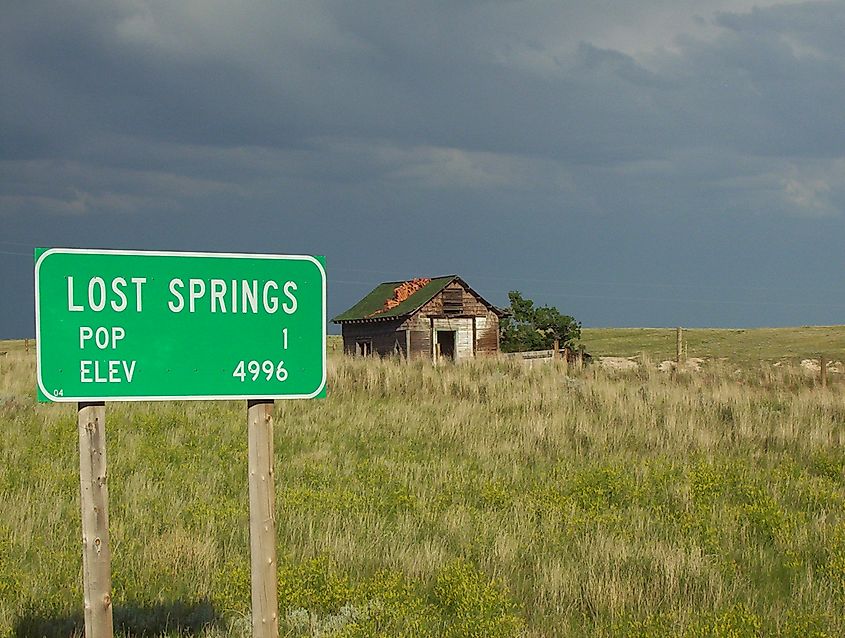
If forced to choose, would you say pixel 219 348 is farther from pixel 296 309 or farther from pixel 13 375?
pixel 13 375

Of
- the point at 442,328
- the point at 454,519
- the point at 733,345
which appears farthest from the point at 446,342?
the point at 733,345

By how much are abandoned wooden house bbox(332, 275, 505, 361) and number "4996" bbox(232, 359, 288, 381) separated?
28947 millimetres

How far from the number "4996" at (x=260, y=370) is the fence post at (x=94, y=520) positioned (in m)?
0.68

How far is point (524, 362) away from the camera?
26.8 meters

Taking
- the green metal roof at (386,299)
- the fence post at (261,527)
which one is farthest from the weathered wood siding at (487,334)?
the fence post at (261,527)

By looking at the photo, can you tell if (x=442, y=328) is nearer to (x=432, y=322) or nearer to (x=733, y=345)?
(x=432, y=322)

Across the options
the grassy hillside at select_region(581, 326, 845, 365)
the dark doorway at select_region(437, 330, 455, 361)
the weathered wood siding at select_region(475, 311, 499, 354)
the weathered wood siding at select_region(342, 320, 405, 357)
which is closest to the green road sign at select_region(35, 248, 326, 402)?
the weathered wood siding at select_region(342, 320, 405, 357)

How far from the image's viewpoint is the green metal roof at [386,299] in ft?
115

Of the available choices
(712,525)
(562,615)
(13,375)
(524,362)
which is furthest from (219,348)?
(524,362)

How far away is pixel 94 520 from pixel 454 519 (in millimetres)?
4716

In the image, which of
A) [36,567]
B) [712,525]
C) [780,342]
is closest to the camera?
[36,567]

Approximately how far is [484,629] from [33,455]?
26.5 feet

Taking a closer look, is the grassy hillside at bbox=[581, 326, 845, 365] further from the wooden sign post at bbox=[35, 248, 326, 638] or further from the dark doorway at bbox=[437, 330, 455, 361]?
the wooden sign post at bbox=[35, 248, 326, 638]

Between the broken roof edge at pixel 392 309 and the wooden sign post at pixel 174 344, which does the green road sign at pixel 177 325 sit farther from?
the broken roof edge at pixel 392 309
